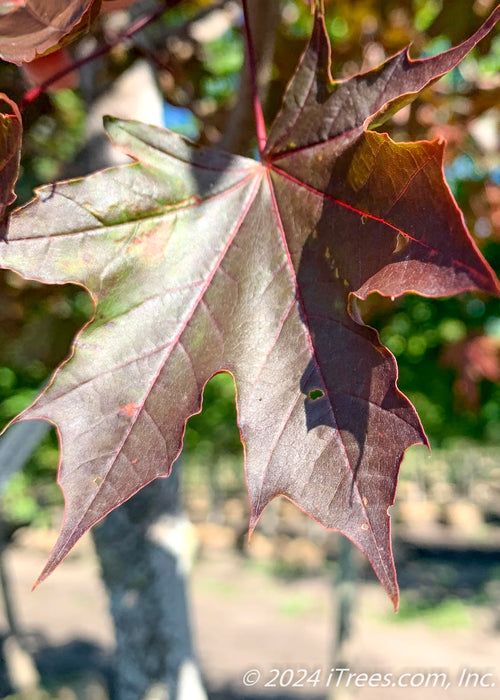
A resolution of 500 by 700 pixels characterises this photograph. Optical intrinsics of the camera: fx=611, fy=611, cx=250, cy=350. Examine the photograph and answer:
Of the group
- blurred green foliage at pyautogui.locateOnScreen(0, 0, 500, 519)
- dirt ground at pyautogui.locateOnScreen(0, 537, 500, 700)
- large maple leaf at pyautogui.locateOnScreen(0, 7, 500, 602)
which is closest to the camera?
large maple leaf at pyautogui.locateOnScreen(0, 7, 500, 602)

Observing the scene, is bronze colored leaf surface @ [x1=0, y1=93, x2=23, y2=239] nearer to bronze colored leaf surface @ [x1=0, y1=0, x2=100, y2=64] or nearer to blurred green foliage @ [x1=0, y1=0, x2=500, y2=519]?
bronze colored leaf surface @ [x1=0, y1=0, x2=100, y2=64]

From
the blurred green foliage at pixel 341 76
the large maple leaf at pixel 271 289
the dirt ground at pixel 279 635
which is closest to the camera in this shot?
the large maple leaf at pixel 271 289

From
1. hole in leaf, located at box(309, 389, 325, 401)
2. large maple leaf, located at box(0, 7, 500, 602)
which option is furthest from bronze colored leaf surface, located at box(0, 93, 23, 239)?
hole in leaf, located at box(309, 389, 325, 401)

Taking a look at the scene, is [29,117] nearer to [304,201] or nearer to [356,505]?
[304,201]

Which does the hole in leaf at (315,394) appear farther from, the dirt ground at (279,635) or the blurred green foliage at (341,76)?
the dirt ground at (279,635)

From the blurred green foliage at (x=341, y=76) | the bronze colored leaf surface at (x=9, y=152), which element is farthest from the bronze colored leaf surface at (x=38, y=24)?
the blurred green foliage at (x=341, y=76)

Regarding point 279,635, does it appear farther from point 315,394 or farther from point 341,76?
point 315,394

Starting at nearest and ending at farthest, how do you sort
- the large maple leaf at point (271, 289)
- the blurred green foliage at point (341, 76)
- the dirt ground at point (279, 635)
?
the large maple leaf at point (271, 289), the blurred green foliage at point (341, 76), the dirt ground at point (279, 635)
